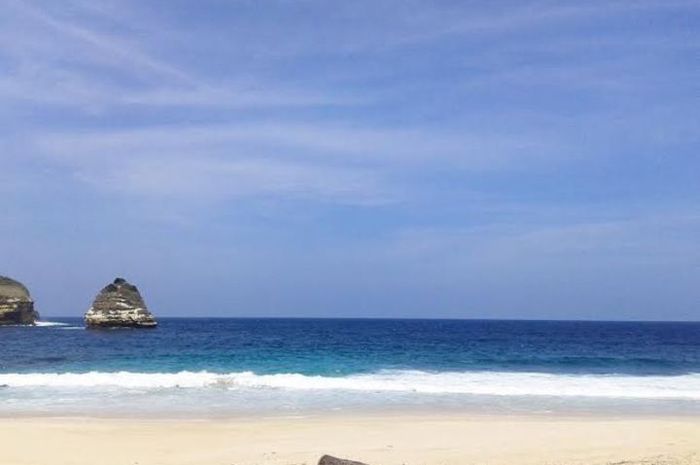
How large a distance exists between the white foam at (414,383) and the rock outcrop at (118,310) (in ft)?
114

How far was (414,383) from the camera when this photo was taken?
24.0 m

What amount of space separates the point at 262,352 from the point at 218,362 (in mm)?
7382

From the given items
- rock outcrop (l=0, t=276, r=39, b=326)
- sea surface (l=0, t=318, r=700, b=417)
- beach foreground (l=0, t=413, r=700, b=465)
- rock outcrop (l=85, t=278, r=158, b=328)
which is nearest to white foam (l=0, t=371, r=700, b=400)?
sea surface (l=0, t=318, r=700, b=417)

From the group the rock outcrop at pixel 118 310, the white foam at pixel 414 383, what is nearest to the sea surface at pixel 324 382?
the white foam at pixel 414 383

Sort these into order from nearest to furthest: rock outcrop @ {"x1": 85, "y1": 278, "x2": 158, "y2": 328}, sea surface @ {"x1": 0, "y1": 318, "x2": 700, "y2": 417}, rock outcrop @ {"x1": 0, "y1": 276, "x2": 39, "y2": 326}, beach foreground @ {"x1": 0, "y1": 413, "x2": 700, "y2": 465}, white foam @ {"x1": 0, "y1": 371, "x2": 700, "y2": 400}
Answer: beach foreground @ {"x1": 0, "y1": 413, "x2": 700, "y2": 465} < sea surface @ {"x1": 0, "y1": 318, "x2": 700, "y2": 417} < white foam @ {"x1": 0, "y1": 371, "x2": 700, "y2": 400} < rock outcrop @ {"x1": 85, "y1": 278, "x2": 158, "y2": 328} < rock outcrop @ {"x1": 0, "y1": 276, "x2": 39, "y2": 326}

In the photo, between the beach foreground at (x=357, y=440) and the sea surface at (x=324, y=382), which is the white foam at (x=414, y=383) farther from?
the beach foreground at (x=357, y=440)

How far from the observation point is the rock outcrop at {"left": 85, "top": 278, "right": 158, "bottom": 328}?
2371 inches

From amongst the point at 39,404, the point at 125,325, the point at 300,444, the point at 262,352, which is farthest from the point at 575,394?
the point at 125,325

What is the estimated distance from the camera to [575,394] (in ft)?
69.3

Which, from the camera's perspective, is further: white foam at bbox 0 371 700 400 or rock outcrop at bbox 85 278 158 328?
rock outcrop at bbox 85 278 158 328

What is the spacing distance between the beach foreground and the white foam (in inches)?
236

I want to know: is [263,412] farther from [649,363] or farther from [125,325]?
[125,325]

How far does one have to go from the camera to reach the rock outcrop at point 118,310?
60.2 m

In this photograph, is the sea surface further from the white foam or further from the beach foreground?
the beach foreground
